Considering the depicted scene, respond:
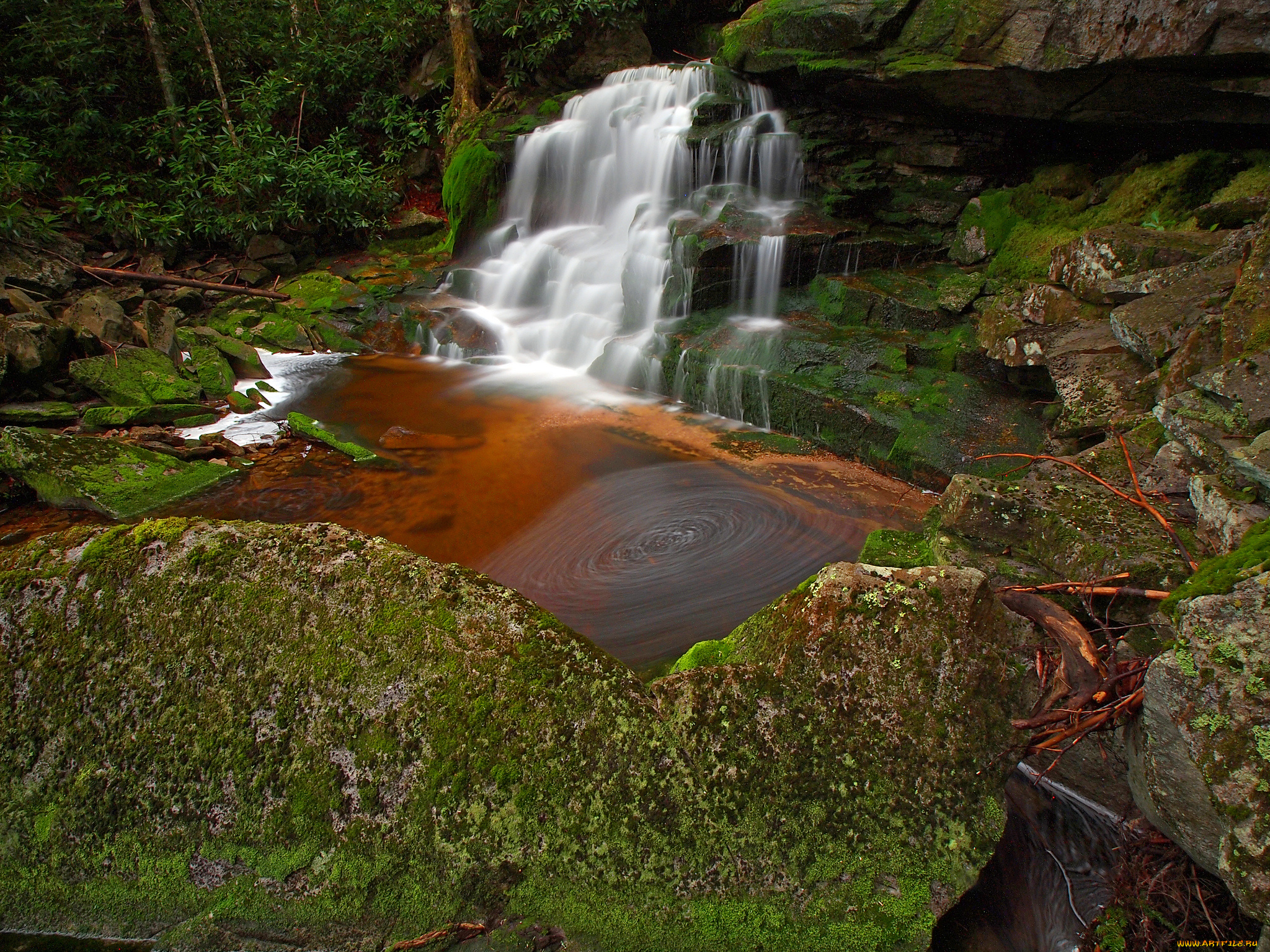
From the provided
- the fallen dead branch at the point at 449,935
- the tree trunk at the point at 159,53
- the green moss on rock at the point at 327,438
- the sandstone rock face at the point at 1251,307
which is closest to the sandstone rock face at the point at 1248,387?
the sandstone rock face at the point at 1251,307

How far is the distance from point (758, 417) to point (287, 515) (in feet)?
14.9

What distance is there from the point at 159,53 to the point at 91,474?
10.4 metres

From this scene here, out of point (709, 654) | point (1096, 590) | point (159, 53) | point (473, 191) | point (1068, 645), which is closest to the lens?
point (1068, 645)

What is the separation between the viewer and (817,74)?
7.92 metres

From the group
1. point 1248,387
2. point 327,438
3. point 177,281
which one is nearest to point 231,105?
point 177,281

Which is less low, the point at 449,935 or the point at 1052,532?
the point at 1052,532

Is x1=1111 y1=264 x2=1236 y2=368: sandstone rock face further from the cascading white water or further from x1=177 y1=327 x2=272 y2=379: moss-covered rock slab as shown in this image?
x1=177 y1=327 x2=272 y2=379: moss-covered rock slab

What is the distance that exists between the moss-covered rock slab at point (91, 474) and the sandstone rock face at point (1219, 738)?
645 centimetres

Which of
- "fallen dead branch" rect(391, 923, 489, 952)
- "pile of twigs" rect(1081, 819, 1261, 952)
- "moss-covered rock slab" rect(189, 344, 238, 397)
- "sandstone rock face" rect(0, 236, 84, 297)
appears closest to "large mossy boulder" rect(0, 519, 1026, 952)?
"fallen dead branch" rect(391, 923, 489, 952)

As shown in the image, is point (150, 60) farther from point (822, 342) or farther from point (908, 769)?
point (908, 769)

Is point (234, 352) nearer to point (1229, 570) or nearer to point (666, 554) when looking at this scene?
point (666, 554)

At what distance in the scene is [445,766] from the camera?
1962 millimetres

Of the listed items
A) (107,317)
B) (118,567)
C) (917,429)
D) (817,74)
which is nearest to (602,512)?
(917,429)

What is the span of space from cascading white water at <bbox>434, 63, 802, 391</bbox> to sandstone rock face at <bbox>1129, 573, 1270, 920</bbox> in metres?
6.78
